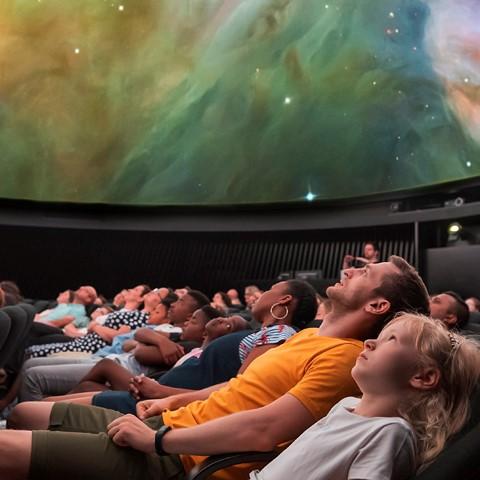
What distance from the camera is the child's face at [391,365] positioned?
4.78 ft

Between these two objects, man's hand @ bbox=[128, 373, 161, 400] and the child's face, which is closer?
the child's face

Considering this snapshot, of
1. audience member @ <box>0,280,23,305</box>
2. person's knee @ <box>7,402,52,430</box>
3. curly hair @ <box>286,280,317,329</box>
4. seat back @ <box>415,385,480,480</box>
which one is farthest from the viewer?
audience member @ <box>0,280,23,305</box>

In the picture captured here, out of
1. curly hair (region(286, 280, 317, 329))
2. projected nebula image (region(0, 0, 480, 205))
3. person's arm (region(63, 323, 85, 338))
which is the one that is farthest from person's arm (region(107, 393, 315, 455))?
projected nebula image (region(0, 0, 480, 205))

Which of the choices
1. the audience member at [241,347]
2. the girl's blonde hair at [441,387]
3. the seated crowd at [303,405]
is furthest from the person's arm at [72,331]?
the girl's blonde hair at [441,387]

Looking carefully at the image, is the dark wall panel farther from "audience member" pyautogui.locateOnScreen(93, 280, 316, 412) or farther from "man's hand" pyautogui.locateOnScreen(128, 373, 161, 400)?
"man's hand" pyautogui.locateOnScreen(128, 373, 161, 400)

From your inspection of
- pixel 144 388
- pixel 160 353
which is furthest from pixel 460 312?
pixel 144 388

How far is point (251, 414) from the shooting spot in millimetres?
1696

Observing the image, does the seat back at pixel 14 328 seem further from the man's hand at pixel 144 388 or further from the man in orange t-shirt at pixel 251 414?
the man in orange t-shirt at pixel 251 414

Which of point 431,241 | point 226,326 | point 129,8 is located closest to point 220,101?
point 129,8

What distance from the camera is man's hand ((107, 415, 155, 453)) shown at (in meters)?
1.76

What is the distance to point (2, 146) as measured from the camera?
547 inches

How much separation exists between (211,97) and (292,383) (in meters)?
13.4

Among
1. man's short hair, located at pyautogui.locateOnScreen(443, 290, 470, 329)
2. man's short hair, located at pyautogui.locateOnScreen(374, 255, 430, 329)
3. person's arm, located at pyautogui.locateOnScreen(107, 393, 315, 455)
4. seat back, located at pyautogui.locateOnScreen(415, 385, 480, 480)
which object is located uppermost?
man's short hair, located at pyautogui.locateOnScreen(374, 255, 430, 329)

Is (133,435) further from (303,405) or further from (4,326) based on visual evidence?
(4,326)
